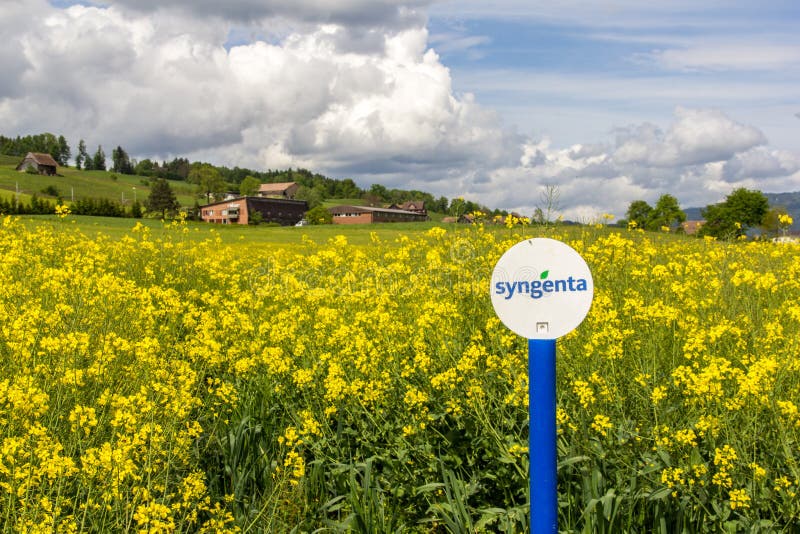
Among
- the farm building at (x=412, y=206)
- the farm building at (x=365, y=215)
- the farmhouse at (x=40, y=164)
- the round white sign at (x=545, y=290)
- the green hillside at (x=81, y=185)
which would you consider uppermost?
the farmhouse at (x=40, y=164)

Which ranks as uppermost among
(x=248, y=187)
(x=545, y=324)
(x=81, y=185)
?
(x=248, y=187)

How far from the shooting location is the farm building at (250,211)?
103188mm

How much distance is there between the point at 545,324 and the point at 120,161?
525 ft

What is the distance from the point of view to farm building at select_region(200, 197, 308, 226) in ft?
339

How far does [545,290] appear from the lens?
2807mm

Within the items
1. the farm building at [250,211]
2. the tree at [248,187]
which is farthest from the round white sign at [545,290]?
the tree at [248,187]

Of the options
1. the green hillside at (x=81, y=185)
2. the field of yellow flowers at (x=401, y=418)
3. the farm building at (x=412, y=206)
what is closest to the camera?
the field of yellow flowers at (x=401, y=418)

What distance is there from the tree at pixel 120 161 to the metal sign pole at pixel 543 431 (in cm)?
15788

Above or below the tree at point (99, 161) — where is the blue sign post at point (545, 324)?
below

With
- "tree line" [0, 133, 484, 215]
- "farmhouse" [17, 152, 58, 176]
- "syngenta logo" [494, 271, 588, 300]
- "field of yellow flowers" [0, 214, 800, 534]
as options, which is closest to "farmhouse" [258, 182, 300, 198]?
"tree line" [0, 133, 484, 215]

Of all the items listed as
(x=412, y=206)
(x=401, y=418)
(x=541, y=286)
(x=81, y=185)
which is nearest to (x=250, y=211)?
(x=81, y=185)

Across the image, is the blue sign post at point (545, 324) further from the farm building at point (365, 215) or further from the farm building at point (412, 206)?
the farm building at point (412, 206)

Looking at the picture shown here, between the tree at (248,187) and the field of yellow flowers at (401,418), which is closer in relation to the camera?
the field of yellow flowers at (401,418)

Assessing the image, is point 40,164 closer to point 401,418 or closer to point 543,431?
point 401,418
